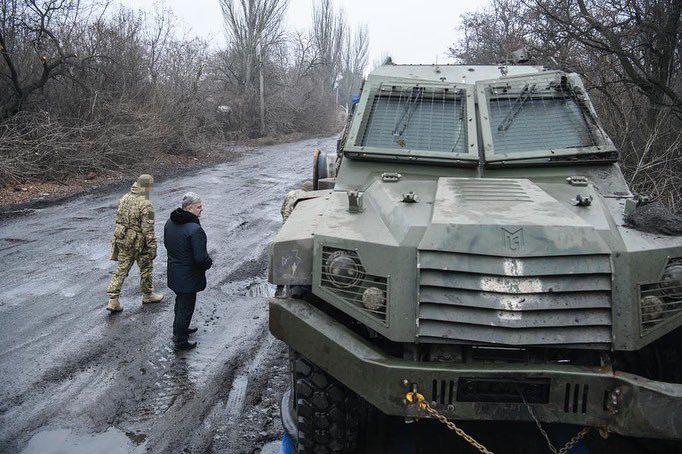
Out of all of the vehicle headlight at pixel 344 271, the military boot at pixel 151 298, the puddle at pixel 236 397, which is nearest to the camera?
the vehicle headlight at pixel 344 271

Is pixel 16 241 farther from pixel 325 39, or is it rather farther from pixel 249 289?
pixel 325 39

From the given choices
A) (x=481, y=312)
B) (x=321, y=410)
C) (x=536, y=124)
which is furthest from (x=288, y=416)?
(x=536, y=124)

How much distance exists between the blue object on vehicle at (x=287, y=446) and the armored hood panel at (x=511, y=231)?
5.21 ft

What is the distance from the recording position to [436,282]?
3.24 metres

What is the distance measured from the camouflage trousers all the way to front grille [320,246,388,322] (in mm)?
3643

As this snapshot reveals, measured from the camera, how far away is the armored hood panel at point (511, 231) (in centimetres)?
321

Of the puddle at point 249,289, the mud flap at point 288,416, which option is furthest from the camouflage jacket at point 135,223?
the mud flap at point 288,416

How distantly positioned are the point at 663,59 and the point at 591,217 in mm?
7562

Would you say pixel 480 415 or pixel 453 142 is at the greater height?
pixel 453 142

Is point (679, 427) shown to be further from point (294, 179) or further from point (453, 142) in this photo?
point (294, 179)

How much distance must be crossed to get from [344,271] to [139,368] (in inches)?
101

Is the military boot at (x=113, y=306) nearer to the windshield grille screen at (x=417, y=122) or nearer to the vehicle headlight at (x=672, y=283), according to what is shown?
the windshield grille screen at (x=417, y=122)

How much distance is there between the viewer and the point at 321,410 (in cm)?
358

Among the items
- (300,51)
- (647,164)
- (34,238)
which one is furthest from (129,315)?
(300,51)
